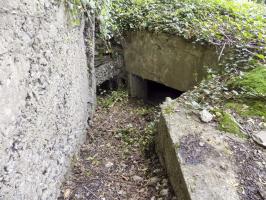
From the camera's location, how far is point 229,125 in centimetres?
233

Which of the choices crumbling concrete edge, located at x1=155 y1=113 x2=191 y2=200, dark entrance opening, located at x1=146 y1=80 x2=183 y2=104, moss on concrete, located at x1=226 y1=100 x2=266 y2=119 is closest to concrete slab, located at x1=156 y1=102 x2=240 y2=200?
crumbling concrete edge, located at x1=155 y1=113 x2=191 y2=200

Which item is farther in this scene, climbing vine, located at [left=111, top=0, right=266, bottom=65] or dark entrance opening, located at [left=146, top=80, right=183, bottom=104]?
dark entrance opening, located at [left=146, top=80, right=183, bottom=104]

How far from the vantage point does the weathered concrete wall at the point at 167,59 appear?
3.96 meters

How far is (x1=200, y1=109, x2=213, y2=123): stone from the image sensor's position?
94.3 inches

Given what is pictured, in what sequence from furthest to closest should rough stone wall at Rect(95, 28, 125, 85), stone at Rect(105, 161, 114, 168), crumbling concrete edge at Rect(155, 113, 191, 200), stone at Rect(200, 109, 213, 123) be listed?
rough stone wall at Rect(95, 28, 125, 85) → stone at Rect(105, 161, 114, 168) → stone at Rect(200, 109, 213, 123) → crumbling concrete edge at Rect(155, 113, 191, 200)

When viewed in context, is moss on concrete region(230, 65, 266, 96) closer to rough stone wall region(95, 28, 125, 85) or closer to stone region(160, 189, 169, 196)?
stone region(160, 189, 169, 196)

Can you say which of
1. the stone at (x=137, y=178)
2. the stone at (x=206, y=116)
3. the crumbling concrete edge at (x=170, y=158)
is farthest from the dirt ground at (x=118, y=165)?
the stone at (x=206, y=116)

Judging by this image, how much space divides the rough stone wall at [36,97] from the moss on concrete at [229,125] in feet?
4.63

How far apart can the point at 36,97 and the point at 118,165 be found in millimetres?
1314

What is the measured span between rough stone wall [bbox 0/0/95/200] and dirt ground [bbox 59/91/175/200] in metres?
0.21

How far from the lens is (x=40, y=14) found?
6.20 ft

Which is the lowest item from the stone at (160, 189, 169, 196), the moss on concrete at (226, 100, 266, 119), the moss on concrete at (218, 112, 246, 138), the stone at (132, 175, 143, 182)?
the stone at (132, 175, 143, 182)

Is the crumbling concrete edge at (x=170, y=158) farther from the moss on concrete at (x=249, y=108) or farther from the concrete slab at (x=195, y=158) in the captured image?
the moss on concrete at (x=249, y=108)

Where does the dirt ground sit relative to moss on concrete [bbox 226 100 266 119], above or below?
below
